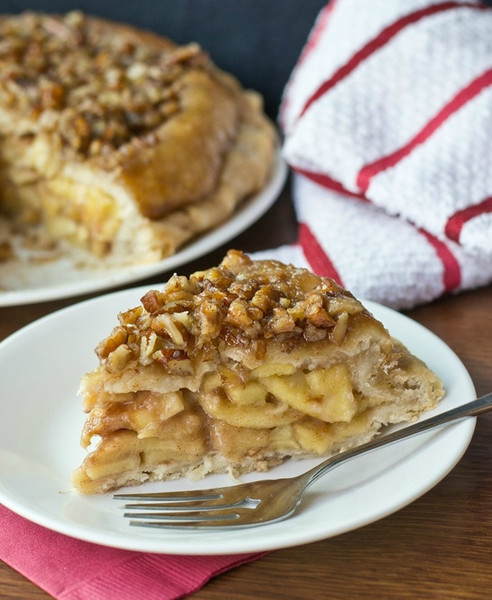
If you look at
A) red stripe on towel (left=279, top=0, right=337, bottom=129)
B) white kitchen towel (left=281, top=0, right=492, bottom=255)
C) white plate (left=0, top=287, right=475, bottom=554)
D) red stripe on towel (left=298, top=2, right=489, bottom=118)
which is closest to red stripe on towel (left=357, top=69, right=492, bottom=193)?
white kitchen towel (left=281, top=0, right=492, bottom=255)

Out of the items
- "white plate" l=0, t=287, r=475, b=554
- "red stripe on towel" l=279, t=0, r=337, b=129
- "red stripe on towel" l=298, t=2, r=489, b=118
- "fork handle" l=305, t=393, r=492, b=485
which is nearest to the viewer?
"white plate" l=0, t=287, r=475, b=554

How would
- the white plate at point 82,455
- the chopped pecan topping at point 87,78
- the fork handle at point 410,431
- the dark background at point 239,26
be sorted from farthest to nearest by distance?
the dark background at point 239,26 → the chopped pecan topping at point 87,78 → the fork handle at point 410,431 → the white plate at point 82,455

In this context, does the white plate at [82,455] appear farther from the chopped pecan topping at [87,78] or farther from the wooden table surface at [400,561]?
the chopped pecan topping at [87,78]

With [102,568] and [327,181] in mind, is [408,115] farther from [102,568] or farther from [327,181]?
[102,568]

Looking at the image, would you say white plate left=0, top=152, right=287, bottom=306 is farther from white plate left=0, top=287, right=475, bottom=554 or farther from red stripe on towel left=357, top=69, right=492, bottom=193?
red stripe on towel left=357, top=69, right=492, bottom=193

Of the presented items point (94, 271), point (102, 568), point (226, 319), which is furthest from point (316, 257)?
point (102, 568)

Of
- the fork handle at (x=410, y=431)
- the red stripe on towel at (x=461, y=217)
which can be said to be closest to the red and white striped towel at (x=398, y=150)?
the red stripe on towel at (x=461, y=217)

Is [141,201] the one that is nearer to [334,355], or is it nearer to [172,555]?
[334,355]

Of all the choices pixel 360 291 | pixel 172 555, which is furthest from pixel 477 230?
pixel 172 555
